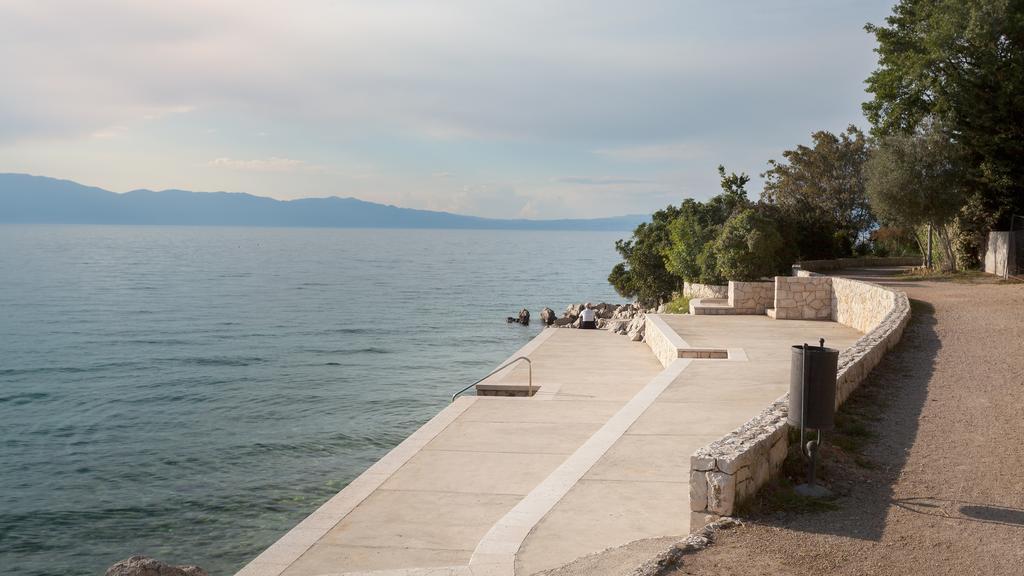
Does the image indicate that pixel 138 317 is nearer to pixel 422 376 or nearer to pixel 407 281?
pixel 422 376

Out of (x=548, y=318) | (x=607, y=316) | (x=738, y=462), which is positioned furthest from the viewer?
(x=548, y=318)

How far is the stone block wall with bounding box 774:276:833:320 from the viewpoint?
871 inches

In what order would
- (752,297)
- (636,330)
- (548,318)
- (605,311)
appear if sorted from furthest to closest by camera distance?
1. (548,318)
2. (605,311)
3. (636,330)
4. (752,297)

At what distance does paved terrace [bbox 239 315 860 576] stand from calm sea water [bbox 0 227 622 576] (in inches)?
136

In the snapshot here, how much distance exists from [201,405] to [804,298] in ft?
56.4

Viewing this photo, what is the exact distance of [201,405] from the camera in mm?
23875

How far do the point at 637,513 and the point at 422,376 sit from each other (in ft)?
71.7

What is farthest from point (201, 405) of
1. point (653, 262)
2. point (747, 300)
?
point (653, 262)

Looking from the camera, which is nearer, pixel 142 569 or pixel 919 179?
pixel 142 569

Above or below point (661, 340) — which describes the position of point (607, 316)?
below

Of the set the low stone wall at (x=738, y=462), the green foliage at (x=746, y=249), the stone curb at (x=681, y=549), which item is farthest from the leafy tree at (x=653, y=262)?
the stone curb at (x=681, y=549)

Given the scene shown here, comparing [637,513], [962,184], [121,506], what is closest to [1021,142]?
[962,184]

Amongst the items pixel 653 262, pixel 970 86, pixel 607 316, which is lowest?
pixel 607 316

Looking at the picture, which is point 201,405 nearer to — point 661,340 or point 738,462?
point 661,340
